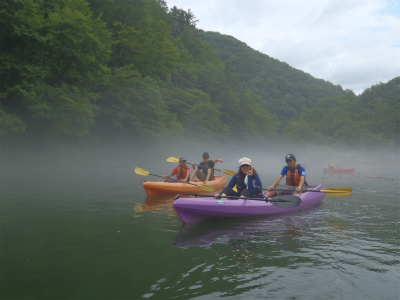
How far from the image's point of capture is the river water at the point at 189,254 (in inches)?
136

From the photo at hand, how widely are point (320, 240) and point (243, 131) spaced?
47260 mm

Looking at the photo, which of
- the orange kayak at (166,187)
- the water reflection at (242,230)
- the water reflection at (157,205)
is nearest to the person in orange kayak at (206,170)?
the orange kayak at (166,187)

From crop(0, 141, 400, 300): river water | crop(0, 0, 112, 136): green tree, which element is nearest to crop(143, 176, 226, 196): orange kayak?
crop(0, 141, 400, 300): river water

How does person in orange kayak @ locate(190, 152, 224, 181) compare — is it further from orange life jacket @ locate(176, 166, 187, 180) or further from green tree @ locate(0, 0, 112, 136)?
green tree @ locate(0, 0, 112, 136)

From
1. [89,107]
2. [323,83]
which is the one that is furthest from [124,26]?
[323,83]

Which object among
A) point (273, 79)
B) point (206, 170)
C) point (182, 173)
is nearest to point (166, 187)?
point (182, 173)

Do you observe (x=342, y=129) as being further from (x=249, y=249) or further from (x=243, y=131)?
(x=249, y=249)

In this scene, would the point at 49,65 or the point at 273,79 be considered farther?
the point at 273,79

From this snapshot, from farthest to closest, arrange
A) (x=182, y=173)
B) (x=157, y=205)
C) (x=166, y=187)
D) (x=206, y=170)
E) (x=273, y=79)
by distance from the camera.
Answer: (x=273, y=79) < (x=206, y=170) < (x=182, y=173) < (x=166, y=187) < (x=157, y=205)

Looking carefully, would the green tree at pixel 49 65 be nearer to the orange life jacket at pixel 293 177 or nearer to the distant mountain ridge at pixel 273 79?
the orange life jacket at pixel 293 177

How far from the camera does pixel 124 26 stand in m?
28.2

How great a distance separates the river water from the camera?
3.45 m

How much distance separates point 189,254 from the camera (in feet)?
15.0

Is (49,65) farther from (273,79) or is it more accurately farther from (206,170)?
(273,79)
